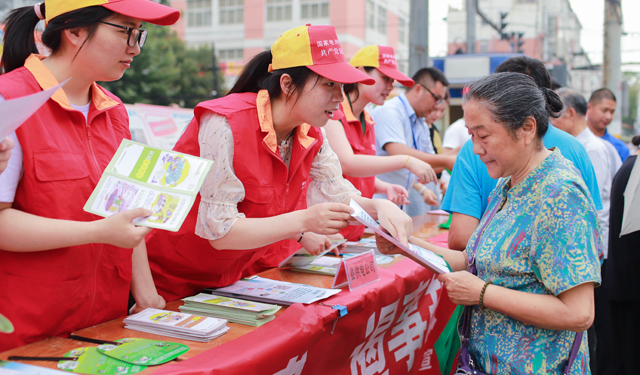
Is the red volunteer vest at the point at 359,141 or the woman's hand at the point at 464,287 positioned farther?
the red volunteer vest at the point at 359,141

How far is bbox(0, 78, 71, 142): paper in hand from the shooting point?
96cm

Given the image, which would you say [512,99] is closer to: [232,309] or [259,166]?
[259,166]

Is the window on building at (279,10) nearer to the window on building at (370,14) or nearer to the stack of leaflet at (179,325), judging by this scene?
the window on building at (370,14)

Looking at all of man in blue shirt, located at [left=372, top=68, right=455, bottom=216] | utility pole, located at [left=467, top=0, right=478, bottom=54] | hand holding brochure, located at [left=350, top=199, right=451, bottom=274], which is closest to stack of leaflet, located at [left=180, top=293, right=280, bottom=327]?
hand holding brochure, located at [left=350, top=199, right=451, bottom=274]

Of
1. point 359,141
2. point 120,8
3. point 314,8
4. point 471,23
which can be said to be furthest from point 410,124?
point 314,8

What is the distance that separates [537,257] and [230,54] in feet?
123

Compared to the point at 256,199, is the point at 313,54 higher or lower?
higher

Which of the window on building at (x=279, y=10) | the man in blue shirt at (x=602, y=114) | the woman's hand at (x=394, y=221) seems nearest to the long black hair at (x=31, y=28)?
the woman's hand at (x=394, y=221)

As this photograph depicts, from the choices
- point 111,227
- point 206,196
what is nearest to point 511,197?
point 206,196

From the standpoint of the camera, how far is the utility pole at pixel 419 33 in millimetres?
6633

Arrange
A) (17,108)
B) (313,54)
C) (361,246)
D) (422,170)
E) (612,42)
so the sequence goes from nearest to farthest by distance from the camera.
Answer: (17,108) < (313,54) < (361,246) < (422,170) < (612,42)

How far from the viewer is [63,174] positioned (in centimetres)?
134

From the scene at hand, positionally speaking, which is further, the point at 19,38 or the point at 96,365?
the point at 19,38

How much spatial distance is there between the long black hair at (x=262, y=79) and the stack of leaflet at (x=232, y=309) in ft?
2.37
